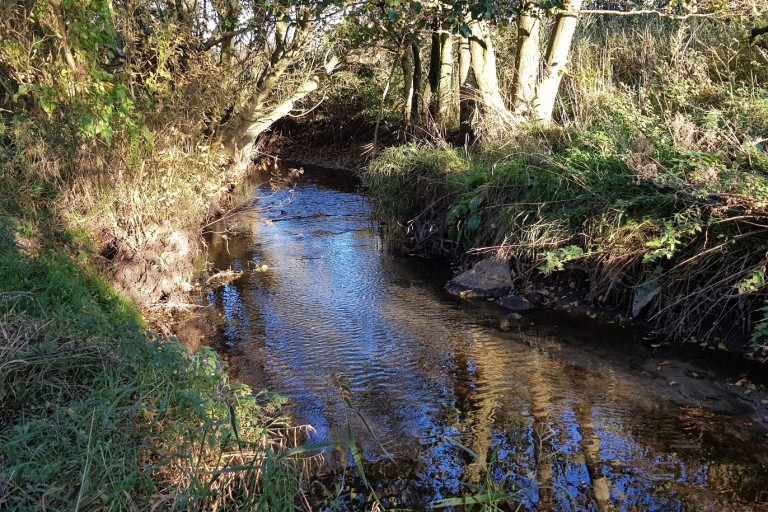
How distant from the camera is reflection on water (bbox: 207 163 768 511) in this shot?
4258 millimetres

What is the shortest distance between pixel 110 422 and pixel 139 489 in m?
0.37

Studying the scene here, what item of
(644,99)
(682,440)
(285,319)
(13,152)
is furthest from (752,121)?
(13,152)

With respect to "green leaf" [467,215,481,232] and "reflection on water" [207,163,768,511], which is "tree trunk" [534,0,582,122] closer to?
"green leaf" [467,215,481,232]

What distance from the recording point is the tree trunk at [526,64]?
11.0m

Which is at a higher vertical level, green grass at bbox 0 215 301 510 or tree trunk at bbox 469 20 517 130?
tree trunk at bbox 469 20 517 130

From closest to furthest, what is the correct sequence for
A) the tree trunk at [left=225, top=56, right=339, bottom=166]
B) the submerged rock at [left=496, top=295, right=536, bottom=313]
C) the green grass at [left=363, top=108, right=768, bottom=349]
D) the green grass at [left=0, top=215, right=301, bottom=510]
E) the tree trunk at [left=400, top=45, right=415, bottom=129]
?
1. the green grass at [left=0, top=215, right=301, bottom=510]
2. the green grass at [left=363, top=108, right=768, bottom=349]
3. the submerged rock at [left=496, top=295, right=536, bottom=313]
4. the tree trunk at [left=225, top=56, right=339, bottom=166]
5. the tree trunk at [left=400, top=45, right=415, bottom=129]

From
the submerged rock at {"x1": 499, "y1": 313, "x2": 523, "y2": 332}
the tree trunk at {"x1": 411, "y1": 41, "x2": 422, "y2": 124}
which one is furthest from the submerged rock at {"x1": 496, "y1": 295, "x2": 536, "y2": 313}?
the tree trunk at {"x1": 411, "y1": 41, "x2": 422, "y2": 124}

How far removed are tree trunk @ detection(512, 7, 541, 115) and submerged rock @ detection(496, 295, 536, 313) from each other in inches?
158

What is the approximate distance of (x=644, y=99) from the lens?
9.27m

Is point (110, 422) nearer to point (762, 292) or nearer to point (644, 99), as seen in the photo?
point (762, 292)

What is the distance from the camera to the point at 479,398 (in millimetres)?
5586

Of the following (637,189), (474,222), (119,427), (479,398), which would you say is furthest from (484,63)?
(119,427)

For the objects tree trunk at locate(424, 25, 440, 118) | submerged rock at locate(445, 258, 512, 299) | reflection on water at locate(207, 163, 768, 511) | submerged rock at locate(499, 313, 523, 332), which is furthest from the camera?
tree trunk at locate(424, 25, 440, 118)

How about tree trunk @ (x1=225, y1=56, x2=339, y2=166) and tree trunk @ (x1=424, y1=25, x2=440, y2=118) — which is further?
tree trunk @ (x1=424, y1=25, x2=440, y2=118)
